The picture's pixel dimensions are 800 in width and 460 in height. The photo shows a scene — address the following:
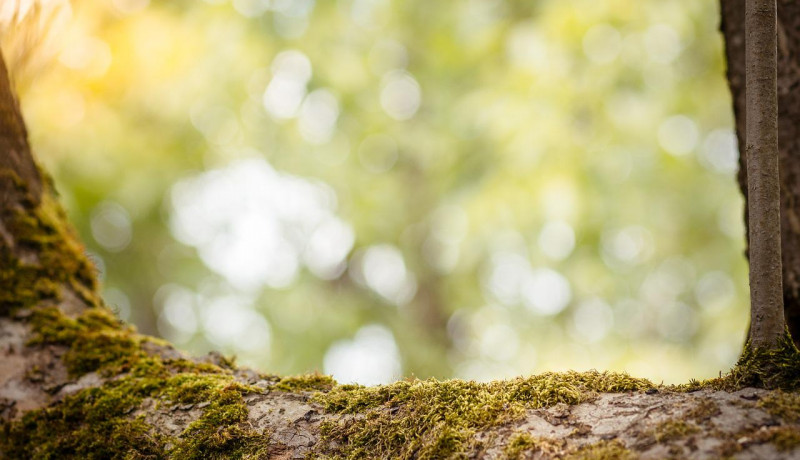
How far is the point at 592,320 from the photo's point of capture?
793cm

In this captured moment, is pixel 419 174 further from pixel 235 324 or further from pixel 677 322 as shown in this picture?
pixel 677 322

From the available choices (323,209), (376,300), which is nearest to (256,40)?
(323,209)

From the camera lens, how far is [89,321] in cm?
197

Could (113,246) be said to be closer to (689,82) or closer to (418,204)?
(418,204)

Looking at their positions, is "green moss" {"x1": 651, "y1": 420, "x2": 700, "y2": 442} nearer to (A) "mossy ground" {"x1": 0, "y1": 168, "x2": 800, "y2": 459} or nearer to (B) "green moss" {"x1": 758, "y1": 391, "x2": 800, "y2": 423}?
(A) "mossy ground" {"x1": 0, "y1": 168, "x2": 800, "y2": 459}

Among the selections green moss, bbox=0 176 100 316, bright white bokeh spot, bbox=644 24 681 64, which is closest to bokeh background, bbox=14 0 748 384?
bright white bokeh spot, bbox=644 24 681 64

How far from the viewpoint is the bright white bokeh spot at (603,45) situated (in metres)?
4.52

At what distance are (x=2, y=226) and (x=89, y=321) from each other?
423mm

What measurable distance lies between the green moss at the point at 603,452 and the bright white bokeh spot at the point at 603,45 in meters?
3.94

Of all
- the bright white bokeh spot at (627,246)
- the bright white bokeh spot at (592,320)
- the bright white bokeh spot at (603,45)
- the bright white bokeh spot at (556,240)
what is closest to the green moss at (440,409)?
the bright white bokeh spot at (603,45)

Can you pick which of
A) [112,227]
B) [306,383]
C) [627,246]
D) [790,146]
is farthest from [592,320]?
[306,383]

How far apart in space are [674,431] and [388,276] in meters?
6.64

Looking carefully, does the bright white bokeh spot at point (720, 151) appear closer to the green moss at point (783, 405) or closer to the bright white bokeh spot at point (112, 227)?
the green moss at point (783, 405)

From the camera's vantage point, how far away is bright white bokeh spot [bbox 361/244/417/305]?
300 inches
